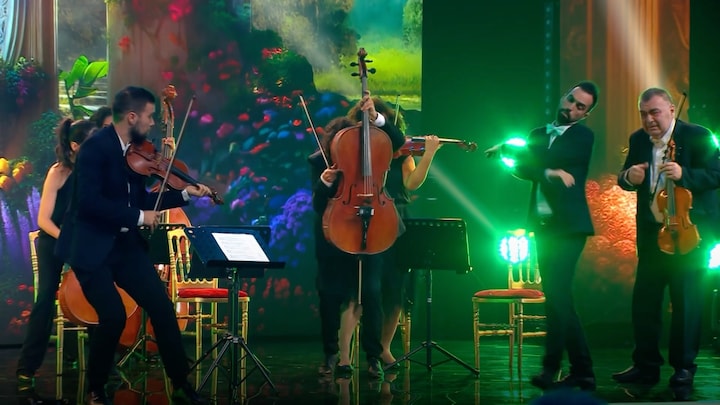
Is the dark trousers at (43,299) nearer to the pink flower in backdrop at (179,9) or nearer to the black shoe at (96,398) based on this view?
the black shoe at (96,398)

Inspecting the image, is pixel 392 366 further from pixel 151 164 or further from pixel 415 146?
pixel 151 164

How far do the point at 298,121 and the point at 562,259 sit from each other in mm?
3565

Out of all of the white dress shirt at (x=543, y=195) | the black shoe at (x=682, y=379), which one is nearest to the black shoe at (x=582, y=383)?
the black shoe at (x=682, y=379)

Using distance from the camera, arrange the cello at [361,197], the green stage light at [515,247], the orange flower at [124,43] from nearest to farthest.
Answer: the cello at [361,197], the green stage light at [515,247], the orange flower at [124,43]

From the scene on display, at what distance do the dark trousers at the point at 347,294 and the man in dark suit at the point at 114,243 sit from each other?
4.32ft

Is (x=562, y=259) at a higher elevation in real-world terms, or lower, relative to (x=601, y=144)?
lower

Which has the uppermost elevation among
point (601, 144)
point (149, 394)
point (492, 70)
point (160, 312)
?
point (492, 70)

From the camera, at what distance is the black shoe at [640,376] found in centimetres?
558

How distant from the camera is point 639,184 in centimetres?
545

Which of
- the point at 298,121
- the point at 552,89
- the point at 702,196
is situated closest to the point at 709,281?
the point at 552,89

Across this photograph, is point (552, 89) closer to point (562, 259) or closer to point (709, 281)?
point (709, 281)

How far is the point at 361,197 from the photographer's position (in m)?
5.42

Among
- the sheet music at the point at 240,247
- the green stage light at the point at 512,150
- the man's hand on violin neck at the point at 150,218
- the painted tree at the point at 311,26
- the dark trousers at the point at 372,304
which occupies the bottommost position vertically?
the dark trousers at the point at 372,304

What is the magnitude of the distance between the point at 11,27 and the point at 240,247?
152 inches
